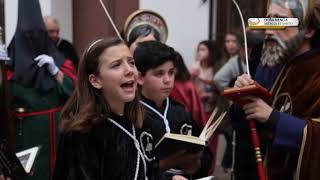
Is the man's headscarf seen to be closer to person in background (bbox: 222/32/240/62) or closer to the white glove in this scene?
the white glove

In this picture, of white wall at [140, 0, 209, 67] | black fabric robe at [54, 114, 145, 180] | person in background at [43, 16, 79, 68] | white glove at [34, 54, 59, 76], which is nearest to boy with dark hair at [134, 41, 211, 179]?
black fabric robe at [54, 114, 145, 180]

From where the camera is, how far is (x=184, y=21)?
695 centimetres

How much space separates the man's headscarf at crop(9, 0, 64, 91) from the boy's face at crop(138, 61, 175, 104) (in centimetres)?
138

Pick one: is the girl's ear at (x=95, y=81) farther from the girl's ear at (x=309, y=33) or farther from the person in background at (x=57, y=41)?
the person in background at (x=57, y=41)

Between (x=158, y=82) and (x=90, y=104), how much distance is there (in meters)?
0.72

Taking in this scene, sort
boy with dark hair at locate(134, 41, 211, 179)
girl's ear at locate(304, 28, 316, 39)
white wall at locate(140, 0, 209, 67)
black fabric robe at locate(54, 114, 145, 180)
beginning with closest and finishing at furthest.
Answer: black fabric robe at locate(54, 114, 145, 180), girl's ear at locate(304, 28, 316, 39), boy with dark hair at locate(134, 41, 211, 179), white wall at locate(140, 0, 209, 67)

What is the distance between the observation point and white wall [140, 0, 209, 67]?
6887 millimetres

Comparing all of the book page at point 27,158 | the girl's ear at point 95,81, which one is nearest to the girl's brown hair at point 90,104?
the girl's ear at point 95,81

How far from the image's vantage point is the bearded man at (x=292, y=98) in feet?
8.23

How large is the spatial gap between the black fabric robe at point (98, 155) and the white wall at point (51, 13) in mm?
4895

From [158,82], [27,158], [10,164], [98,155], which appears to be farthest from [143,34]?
[98,155]

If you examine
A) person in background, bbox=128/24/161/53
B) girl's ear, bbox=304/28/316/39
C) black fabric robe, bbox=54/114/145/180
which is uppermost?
girl's ear, bbox=304/28/316/39

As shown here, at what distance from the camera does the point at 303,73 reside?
8.60ft

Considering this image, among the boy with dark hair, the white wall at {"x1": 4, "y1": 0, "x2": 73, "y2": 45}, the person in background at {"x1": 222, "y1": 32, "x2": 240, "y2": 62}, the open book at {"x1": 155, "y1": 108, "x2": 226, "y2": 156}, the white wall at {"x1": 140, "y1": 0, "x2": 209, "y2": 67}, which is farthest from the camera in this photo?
the white wall at {"x1": 4, "y1": 0, "x2": 73, "y2": 45}
